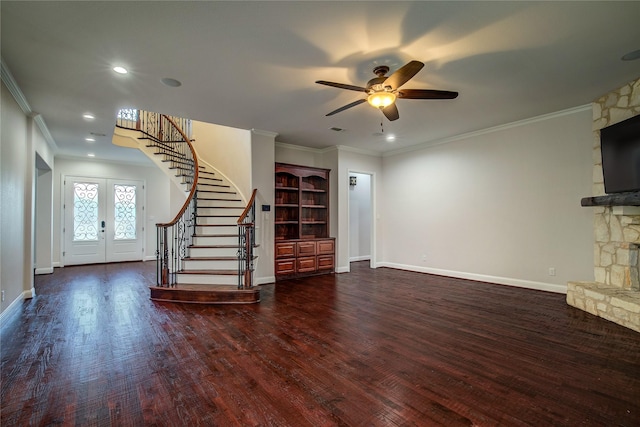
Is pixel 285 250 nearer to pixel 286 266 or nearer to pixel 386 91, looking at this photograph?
pixel 286 266

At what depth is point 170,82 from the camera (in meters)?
3.68

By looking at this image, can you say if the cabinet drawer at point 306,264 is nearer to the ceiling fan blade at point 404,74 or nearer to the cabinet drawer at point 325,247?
the cabinet drawer at point 325,247

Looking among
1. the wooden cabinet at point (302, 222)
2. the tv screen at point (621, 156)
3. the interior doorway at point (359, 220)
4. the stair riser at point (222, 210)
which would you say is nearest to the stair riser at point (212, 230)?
the stair riser at point (222, 210)

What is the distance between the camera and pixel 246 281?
4.65 meters

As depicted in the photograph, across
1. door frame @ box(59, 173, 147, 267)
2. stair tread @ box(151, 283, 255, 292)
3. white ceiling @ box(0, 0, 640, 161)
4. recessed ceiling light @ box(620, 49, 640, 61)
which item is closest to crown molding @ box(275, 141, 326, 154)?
white ceiling @ box(0, 0, 640, 161)

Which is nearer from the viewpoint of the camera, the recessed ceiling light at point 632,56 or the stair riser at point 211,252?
the recessed ceiling light at point 632,56

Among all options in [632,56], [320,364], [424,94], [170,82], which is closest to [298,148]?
[170,82]

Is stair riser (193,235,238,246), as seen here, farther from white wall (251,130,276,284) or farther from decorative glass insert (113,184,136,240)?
decorative glass insert (113,184,136,240)

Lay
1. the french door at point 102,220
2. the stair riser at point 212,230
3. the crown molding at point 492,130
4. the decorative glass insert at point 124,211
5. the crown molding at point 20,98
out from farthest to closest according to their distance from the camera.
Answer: the decorative glass insert at point 124,211
the french door at point 102,220
the stair riser at point 212,230
the crown molding at point 492,130
the crown molding at point 20,98

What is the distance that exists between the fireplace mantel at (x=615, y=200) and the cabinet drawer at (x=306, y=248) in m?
4.51

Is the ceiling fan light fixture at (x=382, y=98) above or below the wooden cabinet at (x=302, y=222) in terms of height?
above

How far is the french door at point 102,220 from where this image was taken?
7.86m

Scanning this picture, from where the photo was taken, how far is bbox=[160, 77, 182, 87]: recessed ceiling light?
3.60 metres

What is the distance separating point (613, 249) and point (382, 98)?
3721mm
